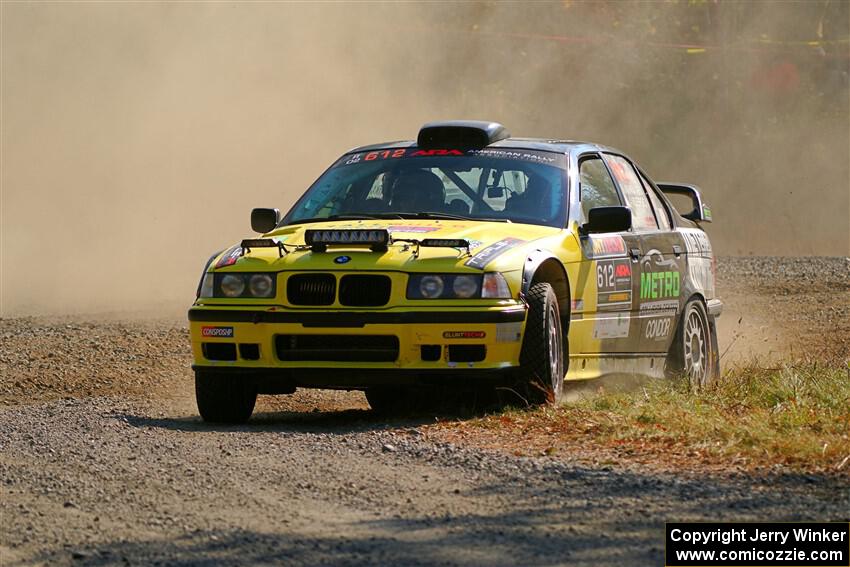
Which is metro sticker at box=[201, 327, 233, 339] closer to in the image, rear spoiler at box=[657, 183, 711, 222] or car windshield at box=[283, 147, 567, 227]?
car windshield at box=[283, 147, 567, 227]

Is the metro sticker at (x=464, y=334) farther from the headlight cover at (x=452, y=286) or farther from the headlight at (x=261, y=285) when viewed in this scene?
the headlight at (x=261, y=285)

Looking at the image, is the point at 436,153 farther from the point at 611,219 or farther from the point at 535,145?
the point at 611,219

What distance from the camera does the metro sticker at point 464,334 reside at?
7188 millimetres

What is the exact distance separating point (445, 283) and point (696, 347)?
2.96m

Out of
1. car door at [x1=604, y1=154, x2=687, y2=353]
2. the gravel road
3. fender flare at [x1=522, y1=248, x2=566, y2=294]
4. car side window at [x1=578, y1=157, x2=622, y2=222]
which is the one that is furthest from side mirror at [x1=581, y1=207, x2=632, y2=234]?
the gravel road

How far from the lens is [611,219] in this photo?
8086mm

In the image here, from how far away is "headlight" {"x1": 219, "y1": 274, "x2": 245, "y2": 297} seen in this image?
7.52 meters

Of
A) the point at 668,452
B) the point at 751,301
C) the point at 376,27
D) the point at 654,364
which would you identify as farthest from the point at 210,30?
the point at 668,452

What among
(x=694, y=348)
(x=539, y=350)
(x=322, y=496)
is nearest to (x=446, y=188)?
(x=539, y=350)

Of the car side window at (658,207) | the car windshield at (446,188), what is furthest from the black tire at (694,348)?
the car windshield at (446,188)

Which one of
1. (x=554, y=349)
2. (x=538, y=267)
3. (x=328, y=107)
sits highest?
(x=328, y=107)

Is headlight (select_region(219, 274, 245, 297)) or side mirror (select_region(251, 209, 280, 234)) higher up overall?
side mirror (select_region(251, 209, 280, 234))

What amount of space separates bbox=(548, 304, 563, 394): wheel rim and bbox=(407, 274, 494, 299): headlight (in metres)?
0.49

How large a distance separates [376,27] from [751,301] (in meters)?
18.6
